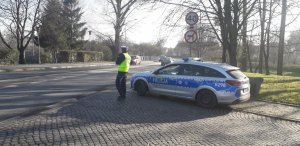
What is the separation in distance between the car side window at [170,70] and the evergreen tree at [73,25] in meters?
42.9

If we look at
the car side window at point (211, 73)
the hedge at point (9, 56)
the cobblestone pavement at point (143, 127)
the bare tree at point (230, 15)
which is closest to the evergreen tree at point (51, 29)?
the hedge at point (9, 56)

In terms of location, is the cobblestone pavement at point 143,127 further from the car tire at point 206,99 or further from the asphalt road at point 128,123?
the car tire at point 206,99

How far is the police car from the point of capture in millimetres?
10484

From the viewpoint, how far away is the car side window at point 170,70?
38.4 feet

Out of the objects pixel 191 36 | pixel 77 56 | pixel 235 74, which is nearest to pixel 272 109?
pixel 235 74

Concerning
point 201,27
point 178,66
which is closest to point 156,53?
point 201,27

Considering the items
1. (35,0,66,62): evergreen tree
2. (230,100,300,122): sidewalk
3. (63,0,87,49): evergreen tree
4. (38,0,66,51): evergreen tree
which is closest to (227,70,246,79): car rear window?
(230,100,300,122): sidewalk

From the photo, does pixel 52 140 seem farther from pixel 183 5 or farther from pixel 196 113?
pixel 183 5

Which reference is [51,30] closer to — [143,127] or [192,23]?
[192,23]

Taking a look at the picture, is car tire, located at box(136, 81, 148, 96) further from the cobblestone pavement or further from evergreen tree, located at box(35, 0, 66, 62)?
evergreen tree, located at box(35, 0, 66, 62)

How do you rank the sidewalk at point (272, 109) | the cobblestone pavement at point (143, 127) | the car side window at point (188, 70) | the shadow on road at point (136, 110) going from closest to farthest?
1. the cobblestone pavement at point (143, 127)
2. the shadow on road at point (136, 110)
3. the sidewalk at point (272, 109)
4. the car side window at point (188, 70)

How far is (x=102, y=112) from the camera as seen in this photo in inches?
356

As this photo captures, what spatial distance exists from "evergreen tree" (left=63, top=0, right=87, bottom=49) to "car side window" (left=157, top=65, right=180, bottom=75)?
4291 centimetres

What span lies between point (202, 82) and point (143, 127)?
12.3 feet
